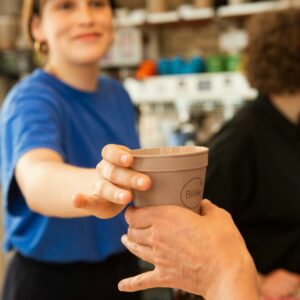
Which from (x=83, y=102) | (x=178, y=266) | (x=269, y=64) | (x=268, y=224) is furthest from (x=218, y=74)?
(x=178, y=266)

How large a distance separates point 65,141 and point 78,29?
0.79 feet

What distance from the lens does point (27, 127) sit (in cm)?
90

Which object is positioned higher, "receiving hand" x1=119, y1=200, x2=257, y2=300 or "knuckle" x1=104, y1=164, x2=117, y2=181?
"knuckle" x1=104, y1=164, x2=117, y2=181

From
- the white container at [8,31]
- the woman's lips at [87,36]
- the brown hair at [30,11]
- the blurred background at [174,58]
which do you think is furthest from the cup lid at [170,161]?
the white container at [8,31]

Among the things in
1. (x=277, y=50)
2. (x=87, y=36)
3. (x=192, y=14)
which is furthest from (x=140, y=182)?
(x=192, y=14)

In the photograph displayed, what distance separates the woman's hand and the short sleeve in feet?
1.03

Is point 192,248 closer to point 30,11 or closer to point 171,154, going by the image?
point 171,154

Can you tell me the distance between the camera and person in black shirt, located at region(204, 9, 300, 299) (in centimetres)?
127

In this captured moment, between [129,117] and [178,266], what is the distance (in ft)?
2.38

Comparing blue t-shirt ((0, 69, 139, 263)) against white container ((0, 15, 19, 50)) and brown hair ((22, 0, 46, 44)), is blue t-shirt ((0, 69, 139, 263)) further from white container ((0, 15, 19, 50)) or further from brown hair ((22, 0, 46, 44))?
white container ((0, 15, 19, 50))

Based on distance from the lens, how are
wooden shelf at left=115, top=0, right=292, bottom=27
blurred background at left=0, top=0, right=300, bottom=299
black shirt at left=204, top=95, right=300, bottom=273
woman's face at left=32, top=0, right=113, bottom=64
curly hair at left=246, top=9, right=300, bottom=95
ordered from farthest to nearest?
blurred background at left=0, top=0, right=300, bottom=299 → wooden shelf at left=115, top=0, right=292, bottom=27 → curly hair at left=246, top=9, right=300, bottom=95 → black shirt at left=204, top=95, right=300, bottom=273 → woman's face at left=32, top=0, right=113, bottom=64

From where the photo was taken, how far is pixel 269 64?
148 cm

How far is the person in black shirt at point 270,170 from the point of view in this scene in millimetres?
1269

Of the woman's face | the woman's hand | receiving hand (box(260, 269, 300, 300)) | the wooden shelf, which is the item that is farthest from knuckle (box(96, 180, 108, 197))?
the wooden shelf
